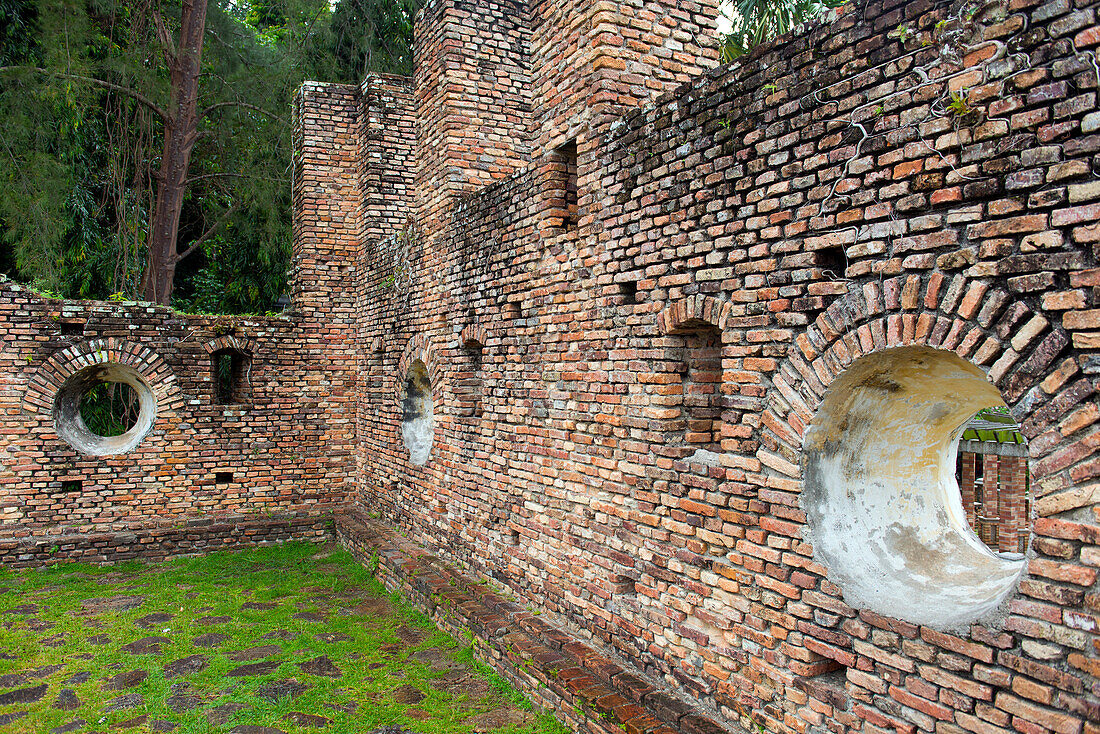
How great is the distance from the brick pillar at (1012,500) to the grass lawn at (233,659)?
1005 centimetres

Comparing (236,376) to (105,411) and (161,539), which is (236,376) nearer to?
(161,539)

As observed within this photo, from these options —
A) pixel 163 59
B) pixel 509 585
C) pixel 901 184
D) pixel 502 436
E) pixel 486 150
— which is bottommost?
pixel 509 585

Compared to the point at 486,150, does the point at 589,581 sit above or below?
below

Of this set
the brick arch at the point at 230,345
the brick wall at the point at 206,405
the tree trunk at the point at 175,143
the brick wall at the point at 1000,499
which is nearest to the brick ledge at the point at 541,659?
the brick wall at the point at 206,405

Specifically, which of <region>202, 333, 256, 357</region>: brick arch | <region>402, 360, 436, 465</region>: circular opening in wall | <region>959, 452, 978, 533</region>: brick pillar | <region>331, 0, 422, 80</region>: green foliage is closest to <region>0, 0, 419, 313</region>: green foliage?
<region>331, 0, 422, 80</region>: green foliage

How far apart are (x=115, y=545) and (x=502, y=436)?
232 inches

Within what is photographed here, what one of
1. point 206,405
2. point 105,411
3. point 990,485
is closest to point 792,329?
point 206,405

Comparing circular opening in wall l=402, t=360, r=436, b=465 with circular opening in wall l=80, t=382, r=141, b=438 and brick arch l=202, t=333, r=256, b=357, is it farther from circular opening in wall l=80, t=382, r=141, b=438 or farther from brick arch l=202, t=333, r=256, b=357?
circular opening in wall l=80, t=382, r=141, b=438

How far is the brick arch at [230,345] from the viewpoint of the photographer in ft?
30.5

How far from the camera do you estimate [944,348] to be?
2.61 metres

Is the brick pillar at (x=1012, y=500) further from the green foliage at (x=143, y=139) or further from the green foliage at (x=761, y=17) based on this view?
the green foliage at (x=143, y=139)

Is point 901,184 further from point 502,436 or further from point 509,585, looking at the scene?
point 509,585

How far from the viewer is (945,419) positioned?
3213 mm

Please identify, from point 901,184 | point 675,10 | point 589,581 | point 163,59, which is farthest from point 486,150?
point 163,59
